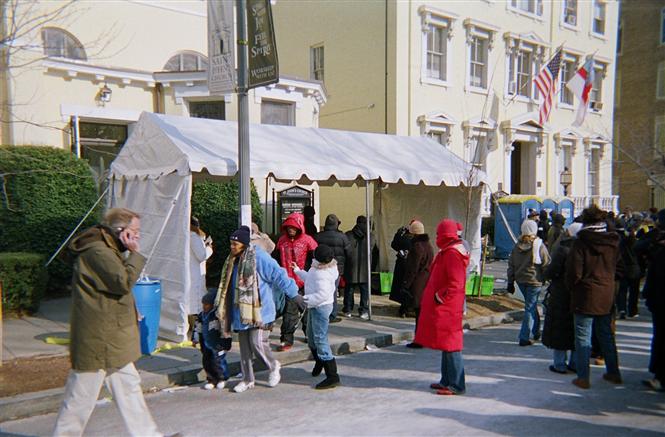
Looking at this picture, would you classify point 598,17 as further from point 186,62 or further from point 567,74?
point 186,62

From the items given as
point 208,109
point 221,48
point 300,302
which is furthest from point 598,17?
point 300,302

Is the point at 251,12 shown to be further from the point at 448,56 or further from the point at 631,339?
the point at 448,56

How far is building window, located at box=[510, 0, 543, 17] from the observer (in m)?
21.5

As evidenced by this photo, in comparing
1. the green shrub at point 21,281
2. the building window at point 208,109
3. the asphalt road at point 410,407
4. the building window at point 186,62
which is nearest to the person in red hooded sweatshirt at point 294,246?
the asphalt road at point 410,407

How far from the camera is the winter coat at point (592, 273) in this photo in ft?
18.4

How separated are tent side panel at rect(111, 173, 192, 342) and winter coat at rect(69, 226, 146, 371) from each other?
11.1 feet

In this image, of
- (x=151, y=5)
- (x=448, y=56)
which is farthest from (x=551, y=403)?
(x=448, y=56)

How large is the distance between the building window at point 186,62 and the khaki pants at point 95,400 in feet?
40.4

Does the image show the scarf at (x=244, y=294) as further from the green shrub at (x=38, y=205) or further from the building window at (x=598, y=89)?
the building window at (x=598, y=89)

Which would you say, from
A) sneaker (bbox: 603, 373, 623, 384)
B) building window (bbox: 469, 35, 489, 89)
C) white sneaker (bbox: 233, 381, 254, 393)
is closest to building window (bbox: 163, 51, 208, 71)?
building window (bbox: 469, 35, 489, 89)

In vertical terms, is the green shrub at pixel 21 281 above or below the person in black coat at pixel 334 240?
below

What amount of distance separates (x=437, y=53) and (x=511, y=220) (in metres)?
6.48

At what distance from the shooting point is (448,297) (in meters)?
5.38

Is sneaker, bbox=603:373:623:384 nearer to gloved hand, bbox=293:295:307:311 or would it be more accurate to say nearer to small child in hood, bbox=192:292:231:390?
gloved hand, bbox=293:295:307:311
